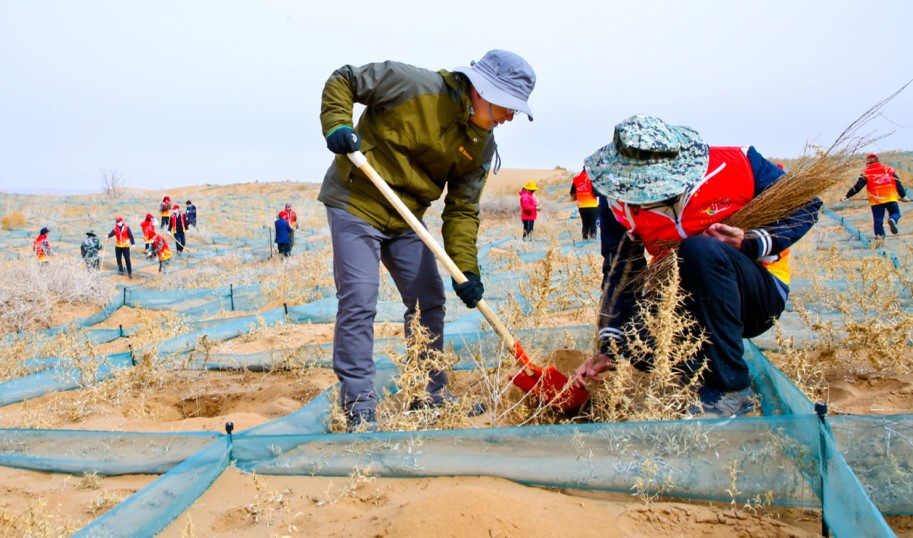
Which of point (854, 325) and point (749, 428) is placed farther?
point (854, 325)

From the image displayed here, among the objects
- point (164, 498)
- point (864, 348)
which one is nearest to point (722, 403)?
point (864, 348)

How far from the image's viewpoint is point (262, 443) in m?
2.36

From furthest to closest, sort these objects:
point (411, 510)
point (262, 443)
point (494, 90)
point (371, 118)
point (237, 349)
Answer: point (237, 349)
point (371, 118)
point (494, 90)
point (262, 443)
point (411, 510)

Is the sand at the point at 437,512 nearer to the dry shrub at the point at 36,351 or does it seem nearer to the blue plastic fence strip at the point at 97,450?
the blue plastic fence strip at the point at 97,450

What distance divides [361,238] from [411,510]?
52.7 inches

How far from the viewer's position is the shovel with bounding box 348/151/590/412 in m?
2.73

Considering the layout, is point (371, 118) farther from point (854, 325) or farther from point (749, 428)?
point (854, 325)

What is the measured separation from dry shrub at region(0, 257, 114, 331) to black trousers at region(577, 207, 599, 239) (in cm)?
763

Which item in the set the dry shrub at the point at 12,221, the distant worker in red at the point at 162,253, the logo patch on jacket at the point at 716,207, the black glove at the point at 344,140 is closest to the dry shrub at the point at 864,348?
the logo patch on jacket at the point at 716,207

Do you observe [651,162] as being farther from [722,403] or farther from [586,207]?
[586,207]

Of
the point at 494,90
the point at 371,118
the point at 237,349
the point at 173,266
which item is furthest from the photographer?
the point at 173,266

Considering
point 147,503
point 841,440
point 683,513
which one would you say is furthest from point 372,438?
point 841,440

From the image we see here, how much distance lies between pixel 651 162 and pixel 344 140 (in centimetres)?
115

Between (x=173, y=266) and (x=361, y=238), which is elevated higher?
(x=361, y=238)
